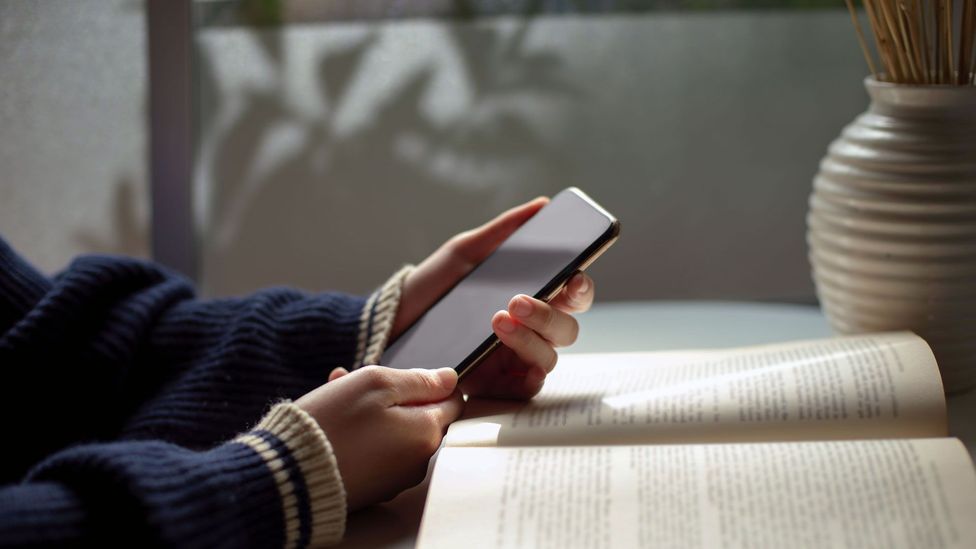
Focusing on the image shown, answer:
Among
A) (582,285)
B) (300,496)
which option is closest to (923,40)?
(582,285)

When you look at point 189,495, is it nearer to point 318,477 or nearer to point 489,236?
point 318,477

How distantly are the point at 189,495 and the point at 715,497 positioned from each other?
0.24 metres

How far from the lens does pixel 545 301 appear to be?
2.06ft

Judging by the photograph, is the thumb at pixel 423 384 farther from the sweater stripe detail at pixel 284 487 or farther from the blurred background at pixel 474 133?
the blurred background at pixel 474 133

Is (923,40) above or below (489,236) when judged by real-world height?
above

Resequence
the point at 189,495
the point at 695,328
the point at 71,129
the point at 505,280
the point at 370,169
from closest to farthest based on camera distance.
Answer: the point at 189,495 → the point at 505,280 → the point at 695,328 → the point at 71,129 → the point at 370,169

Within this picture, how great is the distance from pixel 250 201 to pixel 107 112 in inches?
7.9

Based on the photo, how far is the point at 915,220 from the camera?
2.19ft

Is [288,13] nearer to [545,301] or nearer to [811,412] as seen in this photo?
[545,301]

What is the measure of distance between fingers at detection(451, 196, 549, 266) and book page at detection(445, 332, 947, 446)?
156 mm

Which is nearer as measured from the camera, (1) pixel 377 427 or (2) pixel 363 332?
(1) pixel 377 427

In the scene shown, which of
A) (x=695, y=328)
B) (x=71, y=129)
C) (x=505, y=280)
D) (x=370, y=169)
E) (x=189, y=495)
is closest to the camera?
(x=189, y=495)

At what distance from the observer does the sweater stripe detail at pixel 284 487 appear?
0.49 metres

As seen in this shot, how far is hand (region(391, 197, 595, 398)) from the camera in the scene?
61cm
